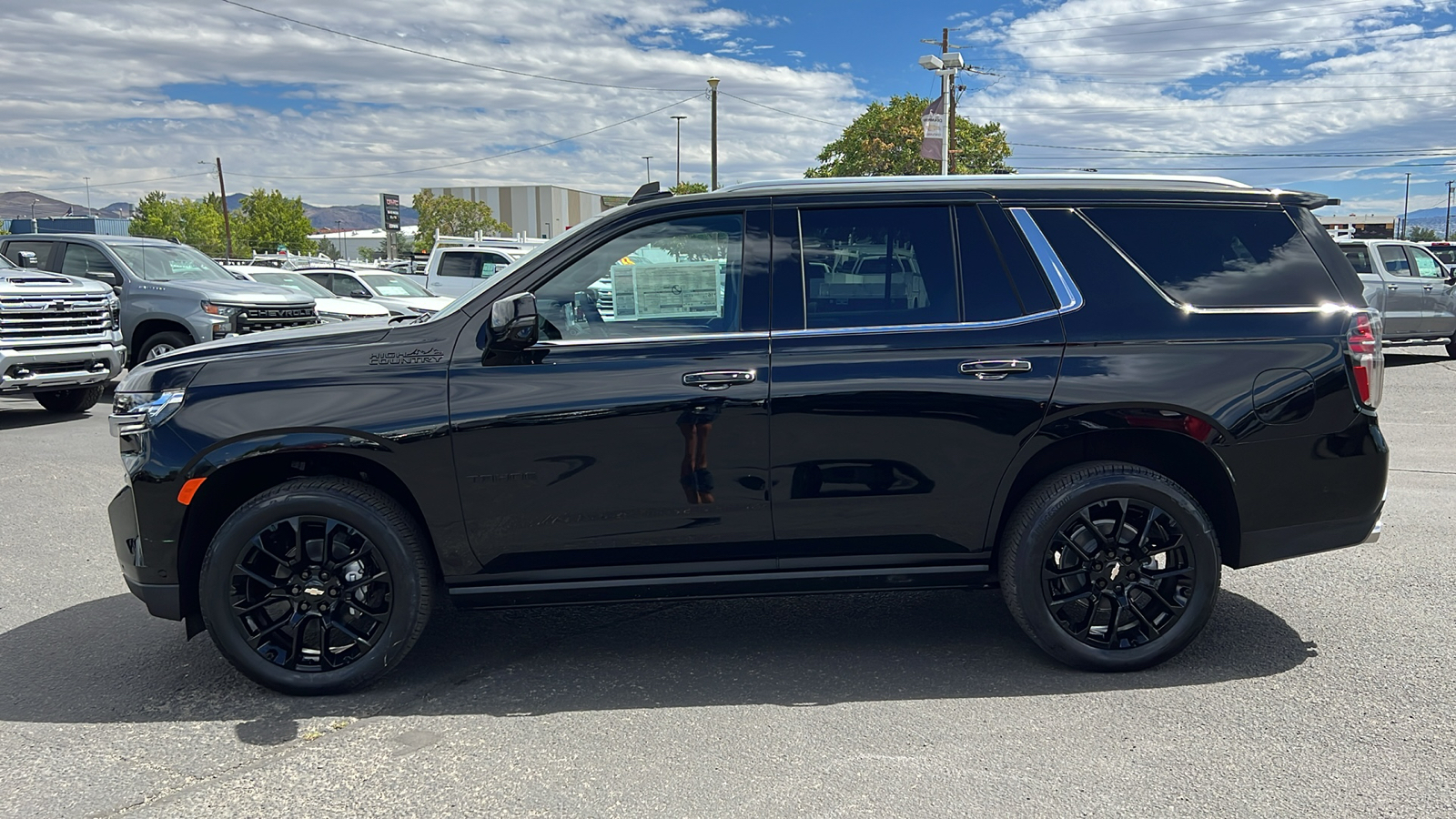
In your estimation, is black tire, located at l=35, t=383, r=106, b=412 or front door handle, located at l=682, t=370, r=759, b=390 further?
black tire, located at l=35, t=383, r=106, b=412

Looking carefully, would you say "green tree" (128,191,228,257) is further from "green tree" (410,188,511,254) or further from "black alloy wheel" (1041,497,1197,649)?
"black alloy wheel" (1041,497,1197,649)

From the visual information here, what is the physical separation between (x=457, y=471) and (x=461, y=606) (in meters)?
0.52

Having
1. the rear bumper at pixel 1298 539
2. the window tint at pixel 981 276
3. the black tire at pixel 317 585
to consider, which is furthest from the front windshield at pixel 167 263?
the rear bumper at pixel 1298 539

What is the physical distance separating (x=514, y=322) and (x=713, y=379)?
73cm

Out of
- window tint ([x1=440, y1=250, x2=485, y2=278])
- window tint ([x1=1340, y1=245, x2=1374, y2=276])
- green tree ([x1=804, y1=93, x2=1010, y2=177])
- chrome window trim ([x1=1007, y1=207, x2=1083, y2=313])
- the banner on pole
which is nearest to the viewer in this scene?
chrome window trim ([x1=1007, y1=207, x2=1083, y2=313])

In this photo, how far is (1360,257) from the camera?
17125mm

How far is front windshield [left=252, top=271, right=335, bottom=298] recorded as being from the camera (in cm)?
1780

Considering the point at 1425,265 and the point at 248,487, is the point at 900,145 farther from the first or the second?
the point at 248,487

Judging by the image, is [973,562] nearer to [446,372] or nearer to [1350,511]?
[1350,511]

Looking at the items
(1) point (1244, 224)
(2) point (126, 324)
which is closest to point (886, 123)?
(2) point (126, 324)

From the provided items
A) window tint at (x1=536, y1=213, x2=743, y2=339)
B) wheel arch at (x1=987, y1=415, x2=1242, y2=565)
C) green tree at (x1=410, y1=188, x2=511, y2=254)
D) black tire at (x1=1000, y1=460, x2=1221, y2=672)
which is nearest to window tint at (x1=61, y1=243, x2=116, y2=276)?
window tint at (x1=536, y1=213, x2=743, y2=339)

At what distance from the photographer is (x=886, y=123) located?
56844 mm

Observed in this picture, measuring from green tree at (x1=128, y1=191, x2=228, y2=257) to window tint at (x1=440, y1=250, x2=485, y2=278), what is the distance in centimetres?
9950

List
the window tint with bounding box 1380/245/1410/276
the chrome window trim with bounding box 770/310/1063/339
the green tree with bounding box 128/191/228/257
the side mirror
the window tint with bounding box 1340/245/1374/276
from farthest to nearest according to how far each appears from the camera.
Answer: the green tree with bounding box 128/191/228/257 < the window tint with bounding box 1340/245/1374/276 < the window tint with bounding box 1380/245/1410/276 < the chrome window trim with bounding box 770/310/1063/339 < the side mirror
